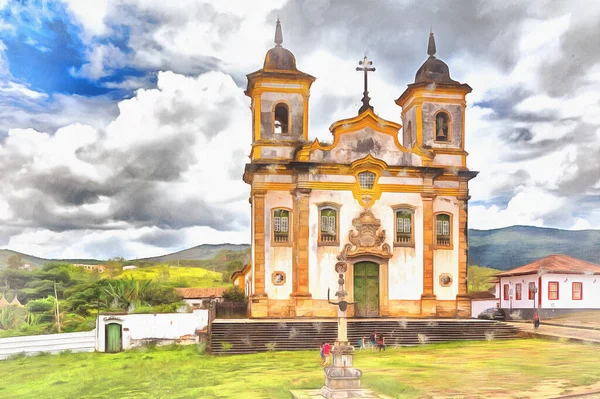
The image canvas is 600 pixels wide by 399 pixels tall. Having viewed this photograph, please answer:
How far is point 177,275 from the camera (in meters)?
25.7

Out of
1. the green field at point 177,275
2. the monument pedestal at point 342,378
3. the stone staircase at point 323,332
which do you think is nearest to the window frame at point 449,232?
the stone staircase at point 323,332

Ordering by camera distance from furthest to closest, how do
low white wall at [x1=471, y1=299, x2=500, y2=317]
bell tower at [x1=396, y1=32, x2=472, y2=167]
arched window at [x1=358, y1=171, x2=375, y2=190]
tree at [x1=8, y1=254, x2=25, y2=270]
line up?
tree at [x1=8, y1=254, x2=25, y2=270] → low white wall at [x1=471, y1=299, x2=500, y2=317] → bell tower at [x1=396, y1=32, x2=472, y2=167] → arched window at [x1=358, y1=171, x2=375, y2=190]

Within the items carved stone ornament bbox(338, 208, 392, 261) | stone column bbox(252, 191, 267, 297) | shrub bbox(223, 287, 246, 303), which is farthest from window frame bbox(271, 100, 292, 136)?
shrub bbox(223, 287, 246, 303)

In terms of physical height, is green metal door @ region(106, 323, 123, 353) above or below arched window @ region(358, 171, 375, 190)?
below

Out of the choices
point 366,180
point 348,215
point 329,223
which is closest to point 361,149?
point 366,180

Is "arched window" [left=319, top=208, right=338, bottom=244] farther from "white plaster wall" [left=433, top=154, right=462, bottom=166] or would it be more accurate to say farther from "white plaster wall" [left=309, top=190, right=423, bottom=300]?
"white plaster wall" [left=433, top=154, right=462, bottom=166]

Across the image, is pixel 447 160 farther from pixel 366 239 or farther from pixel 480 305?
pixel 480 305

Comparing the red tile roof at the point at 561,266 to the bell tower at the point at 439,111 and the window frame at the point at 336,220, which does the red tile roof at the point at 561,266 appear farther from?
the bell tower at the point at 439,111

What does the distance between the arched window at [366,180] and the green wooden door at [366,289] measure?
7.06 ft

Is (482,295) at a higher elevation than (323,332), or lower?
higher

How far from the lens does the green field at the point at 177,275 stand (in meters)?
24.9

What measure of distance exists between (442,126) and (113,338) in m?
11.2

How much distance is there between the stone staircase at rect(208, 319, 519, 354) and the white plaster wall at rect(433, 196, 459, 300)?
164cm

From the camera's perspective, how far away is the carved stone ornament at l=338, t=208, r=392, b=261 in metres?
18.6
